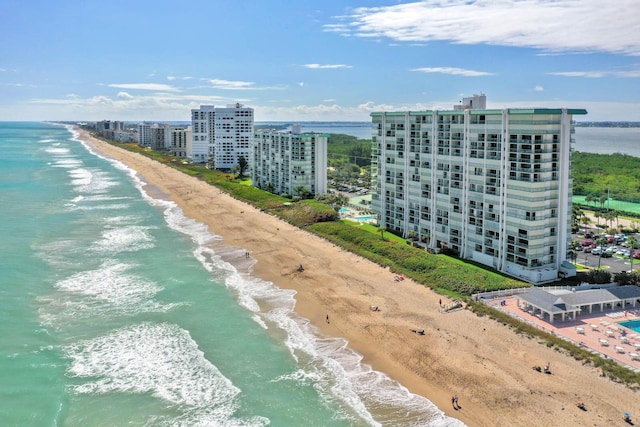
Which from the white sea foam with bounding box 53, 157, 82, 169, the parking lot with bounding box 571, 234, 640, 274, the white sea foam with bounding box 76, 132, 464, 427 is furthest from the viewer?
the white sea foam with bounding box 53, 157, 82, 169

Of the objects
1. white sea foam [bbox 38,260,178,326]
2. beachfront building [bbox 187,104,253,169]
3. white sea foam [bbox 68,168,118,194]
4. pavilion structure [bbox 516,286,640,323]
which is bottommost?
white sea foam [bbox 38,260,178,326]

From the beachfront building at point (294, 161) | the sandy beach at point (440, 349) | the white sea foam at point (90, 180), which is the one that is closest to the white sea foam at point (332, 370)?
the sandy beach at point (440, 349)

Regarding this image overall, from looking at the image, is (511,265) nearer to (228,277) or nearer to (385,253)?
(385,253)

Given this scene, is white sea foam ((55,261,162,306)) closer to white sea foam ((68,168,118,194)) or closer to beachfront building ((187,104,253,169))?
white sea foam ((68,168,118,194))

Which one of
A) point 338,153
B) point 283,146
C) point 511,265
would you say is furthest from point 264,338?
point 338,153

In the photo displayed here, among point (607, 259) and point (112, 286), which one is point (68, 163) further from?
point (607, 259)

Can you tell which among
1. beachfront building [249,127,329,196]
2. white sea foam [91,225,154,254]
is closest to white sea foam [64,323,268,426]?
white sea foam [91,225,154,254]
